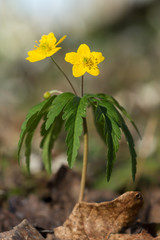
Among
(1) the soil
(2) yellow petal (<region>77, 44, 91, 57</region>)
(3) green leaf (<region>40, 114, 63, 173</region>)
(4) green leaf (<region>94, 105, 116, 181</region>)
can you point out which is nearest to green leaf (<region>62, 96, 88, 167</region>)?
(4) green leaf (<region>94, 105, 116, 181</region>)

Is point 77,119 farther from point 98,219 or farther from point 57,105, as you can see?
point 98,219

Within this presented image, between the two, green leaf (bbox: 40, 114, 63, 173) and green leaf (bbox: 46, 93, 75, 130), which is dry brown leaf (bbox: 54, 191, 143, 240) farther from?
green leaf (bbox: 46, 93, 75, 130)

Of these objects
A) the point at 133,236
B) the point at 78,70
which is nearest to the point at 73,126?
the point at 78,70

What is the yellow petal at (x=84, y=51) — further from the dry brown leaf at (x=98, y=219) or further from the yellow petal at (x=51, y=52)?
the dry brown leaf at (x=98, y=219)

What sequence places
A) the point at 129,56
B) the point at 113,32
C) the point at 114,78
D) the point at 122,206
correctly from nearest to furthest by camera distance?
the point at 122,206, the point at 114,78, the point at 129,56, the point at 113,32

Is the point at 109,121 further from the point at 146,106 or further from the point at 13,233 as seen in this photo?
the point at 146,106

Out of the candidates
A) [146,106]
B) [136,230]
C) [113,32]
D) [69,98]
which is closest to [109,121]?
[69,98]

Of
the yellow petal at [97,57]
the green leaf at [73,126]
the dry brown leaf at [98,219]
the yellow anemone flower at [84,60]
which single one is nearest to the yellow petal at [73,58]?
the yellow anemone flower at [84,60]
